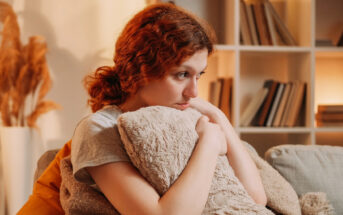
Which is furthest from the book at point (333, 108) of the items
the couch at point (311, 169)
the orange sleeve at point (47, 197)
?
the orange sleeve at point (47, 197)

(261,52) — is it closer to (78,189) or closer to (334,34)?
(334,34)

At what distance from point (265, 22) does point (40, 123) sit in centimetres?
166

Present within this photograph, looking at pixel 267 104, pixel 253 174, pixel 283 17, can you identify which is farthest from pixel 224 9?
pixel 253 174

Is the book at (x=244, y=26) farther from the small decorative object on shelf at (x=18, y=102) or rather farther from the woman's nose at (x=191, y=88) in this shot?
the woman's nose at (x=191, y=88)

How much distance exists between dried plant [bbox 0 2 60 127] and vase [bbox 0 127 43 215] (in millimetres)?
124

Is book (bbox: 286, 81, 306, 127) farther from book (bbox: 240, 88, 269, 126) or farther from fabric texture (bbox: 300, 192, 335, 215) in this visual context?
fabric texture (bbox: 300, 192, 335, 215)

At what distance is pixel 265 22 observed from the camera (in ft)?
8.51

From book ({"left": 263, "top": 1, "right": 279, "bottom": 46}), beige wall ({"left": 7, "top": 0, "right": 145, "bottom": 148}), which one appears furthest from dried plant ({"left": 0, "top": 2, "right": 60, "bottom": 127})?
book ({"left": 263, "top": 1, "right": 279, "bottom": 46})

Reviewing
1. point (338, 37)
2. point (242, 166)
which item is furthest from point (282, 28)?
point (242, 166)

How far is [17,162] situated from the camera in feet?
8.35

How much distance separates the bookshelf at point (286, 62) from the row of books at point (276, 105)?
55mm

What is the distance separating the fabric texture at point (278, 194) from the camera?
134 centimetres

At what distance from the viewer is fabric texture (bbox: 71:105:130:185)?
91 cm

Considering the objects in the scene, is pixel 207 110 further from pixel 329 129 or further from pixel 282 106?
pixel 329 129
